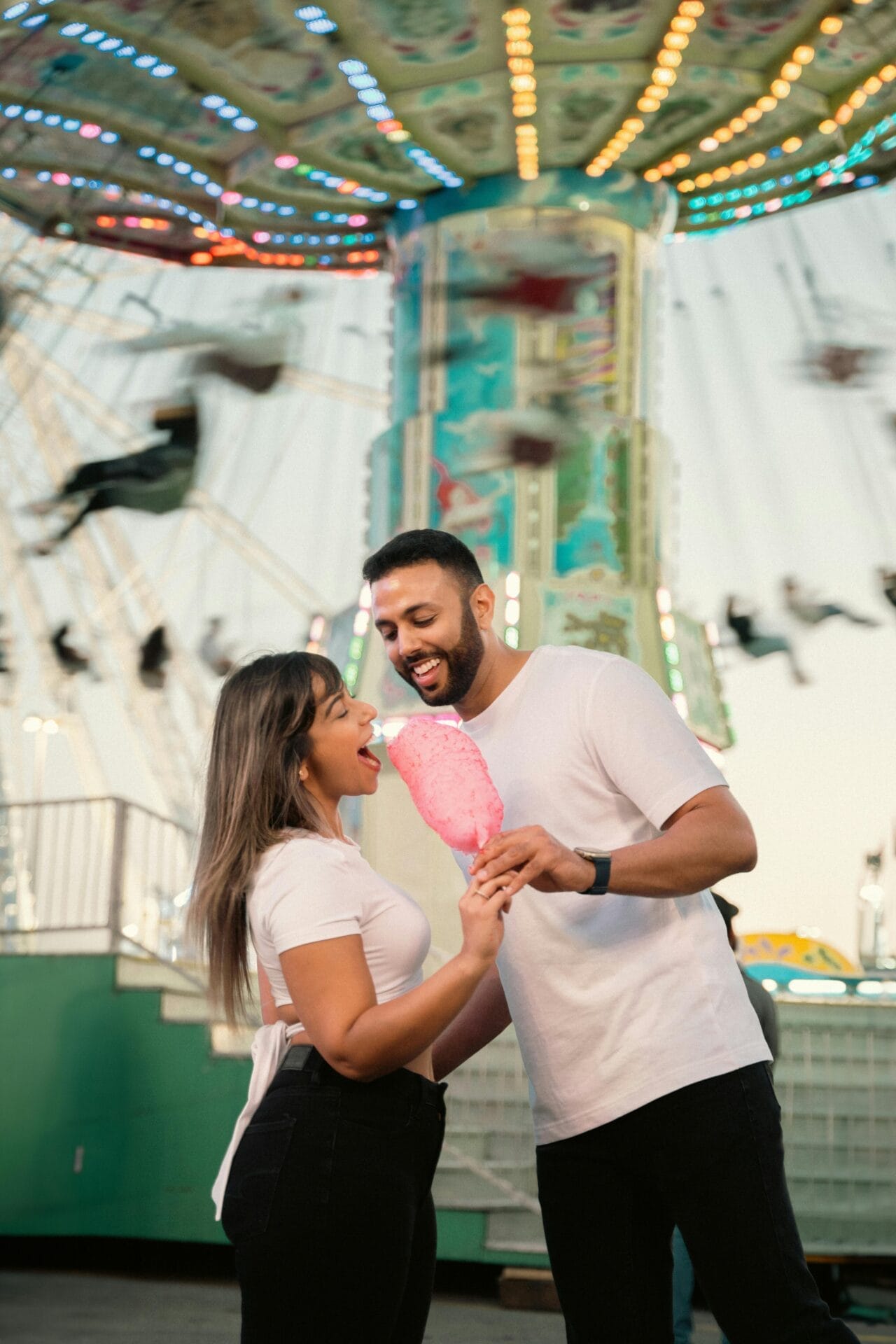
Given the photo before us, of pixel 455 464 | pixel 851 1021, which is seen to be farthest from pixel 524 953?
pixel 455 464

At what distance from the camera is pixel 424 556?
8.96ft

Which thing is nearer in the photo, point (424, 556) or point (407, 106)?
point (424, 556)

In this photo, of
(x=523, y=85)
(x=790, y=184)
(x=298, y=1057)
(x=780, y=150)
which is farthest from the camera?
(x=790, y=184)

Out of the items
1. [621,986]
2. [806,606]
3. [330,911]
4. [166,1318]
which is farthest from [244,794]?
[806,606]

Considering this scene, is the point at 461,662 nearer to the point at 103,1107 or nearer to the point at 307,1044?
the point at 307,1044

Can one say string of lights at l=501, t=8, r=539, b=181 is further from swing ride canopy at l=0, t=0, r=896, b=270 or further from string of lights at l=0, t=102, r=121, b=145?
string of lights at l=0, t=102, r=121, b=145

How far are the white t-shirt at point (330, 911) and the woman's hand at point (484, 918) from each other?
16 cm

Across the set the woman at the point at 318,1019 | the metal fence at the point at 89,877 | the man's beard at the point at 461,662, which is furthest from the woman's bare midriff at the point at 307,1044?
the metal fence at the point at 89,877

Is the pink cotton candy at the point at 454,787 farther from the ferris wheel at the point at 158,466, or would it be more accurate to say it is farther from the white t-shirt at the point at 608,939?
the ferris wheel at the point at 158,466

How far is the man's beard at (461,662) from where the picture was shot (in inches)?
106

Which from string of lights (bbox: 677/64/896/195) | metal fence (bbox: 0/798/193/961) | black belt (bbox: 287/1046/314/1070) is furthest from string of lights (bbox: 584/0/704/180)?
black belt (bbox: 287/1046/314/1070)

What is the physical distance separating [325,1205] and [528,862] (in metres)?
0.58

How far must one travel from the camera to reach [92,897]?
32.8 ft

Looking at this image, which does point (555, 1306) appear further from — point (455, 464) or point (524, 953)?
point (455, 464)
